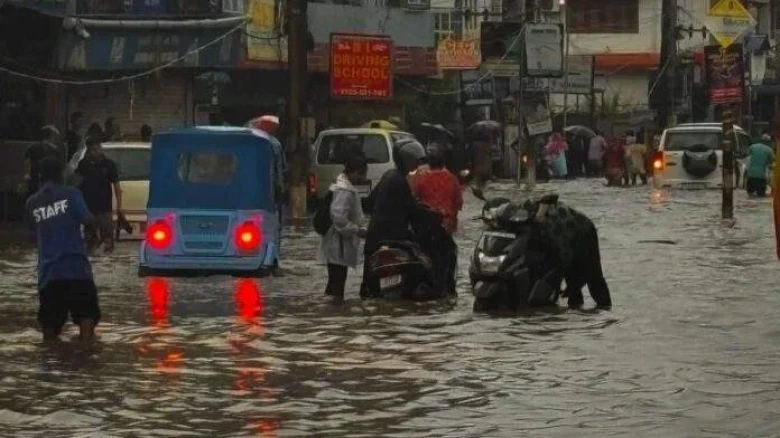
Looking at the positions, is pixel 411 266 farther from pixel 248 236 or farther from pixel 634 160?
pixel 634 160

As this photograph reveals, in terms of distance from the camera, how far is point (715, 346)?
14.4m

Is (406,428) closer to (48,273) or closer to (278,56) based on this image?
→ (48,273)

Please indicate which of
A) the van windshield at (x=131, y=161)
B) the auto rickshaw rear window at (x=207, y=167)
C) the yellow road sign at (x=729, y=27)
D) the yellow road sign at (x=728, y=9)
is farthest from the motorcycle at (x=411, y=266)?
the yellow road sign at (x=729, y=27)

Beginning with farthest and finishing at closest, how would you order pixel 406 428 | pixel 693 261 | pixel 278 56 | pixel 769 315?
pixel 278 56, pixel 693 261, pixel 769 315, pixel 406 428

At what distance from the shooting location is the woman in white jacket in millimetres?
17822

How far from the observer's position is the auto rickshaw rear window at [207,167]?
2123cm

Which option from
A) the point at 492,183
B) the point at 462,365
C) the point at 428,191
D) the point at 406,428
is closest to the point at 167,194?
the point at 428,191

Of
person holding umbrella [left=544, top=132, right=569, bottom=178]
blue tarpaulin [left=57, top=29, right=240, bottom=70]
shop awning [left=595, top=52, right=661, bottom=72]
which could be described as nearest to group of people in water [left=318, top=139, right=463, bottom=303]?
blue tarpaulin [left=57, top=29, right=240, bottom=70]

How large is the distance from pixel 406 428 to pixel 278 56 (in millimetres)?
30066

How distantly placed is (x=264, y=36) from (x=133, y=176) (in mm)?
12963

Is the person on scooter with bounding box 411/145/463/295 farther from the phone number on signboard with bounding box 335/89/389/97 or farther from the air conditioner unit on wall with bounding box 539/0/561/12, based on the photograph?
the air conditioner unit on wall with bounding box 539/0/561/12

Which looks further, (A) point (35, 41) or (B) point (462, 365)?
(A) point (35, 41)

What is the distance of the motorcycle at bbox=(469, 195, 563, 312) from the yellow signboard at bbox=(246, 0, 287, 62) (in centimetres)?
2120

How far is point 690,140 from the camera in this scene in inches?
1646
